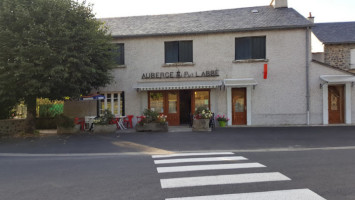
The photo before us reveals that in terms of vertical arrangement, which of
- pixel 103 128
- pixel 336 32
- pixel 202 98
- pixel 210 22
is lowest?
pixel 103 128

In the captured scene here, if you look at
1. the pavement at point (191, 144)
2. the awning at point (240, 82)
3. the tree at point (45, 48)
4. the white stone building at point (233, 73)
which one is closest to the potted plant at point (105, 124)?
the white stone building at point (233, 73)

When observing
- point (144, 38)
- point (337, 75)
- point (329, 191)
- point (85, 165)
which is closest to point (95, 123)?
point (144, 38)

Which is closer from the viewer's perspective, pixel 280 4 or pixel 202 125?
pixel 202 125

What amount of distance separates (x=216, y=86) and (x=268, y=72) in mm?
3317

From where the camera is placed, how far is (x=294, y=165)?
556 cm

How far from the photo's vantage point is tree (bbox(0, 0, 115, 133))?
10.2 meters

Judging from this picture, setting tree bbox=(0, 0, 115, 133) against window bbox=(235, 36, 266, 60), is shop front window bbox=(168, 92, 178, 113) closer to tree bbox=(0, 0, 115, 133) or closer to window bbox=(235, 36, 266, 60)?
window bbox=(235, 36, 266, 60)

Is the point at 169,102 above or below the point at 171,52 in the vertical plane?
below

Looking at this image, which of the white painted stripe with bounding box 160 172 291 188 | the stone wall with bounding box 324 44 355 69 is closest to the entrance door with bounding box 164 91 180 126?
the white painted stripe with bounding box 160 172 291 188

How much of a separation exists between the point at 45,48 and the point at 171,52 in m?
7.13

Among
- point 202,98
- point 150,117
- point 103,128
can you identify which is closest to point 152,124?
point 150,117

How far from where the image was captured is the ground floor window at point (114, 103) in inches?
584

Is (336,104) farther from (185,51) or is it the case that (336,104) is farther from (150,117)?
(150,117)

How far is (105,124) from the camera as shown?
12.7 metres
